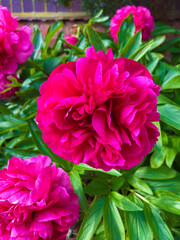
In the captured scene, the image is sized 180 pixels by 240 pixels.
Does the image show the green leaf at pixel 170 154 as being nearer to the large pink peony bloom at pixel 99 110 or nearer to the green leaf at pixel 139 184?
the green leaf at pixel 139 184

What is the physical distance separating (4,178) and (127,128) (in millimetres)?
260

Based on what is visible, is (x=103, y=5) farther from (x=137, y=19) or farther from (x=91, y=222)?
(x=91, y=222)

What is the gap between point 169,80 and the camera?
73 centimetres

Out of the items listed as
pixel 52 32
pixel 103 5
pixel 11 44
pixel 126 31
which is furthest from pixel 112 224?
pixel 103 5

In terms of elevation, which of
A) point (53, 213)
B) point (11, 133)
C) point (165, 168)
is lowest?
point (11, 133)

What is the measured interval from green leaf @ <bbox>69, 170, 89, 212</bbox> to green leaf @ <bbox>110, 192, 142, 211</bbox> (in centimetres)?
9

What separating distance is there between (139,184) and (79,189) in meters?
0.19

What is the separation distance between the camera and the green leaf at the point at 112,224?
0.56 meters

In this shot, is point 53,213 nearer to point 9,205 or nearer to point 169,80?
point 9,205

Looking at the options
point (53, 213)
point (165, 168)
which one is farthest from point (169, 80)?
point (53, 213)

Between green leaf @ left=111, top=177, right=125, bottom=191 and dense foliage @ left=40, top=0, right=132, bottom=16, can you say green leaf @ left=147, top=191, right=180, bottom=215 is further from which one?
dense foliage @ left=40, top=0, right=132, bottom=16

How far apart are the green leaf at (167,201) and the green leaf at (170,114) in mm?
179

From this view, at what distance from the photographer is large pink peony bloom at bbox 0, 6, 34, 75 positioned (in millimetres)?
692

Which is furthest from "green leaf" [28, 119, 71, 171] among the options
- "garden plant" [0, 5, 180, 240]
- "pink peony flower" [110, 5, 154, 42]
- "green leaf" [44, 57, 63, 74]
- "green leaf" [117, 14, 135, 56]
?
"pink peony flower" [110, 5, 154, 42]
